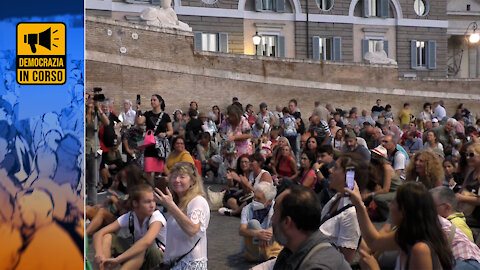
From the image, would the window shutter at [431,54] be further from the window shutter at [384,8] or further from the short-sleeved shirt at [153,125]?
the short-sleeved shirt at [153,125]

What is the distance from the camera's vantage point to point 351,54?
41.7m

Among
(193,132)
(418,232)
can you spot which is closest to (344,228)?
(418,232)

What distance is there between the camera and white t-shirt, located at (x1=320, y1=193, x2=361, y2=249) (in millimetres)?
7324

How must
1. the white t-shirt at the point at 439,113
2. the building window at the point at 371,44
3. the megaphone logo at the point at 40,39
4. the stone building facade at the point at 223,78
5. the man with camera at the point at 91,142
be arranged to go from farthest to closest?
the building window at the point at 371,44 → the white t-shirt at the point at 439,113 → the stone building facade at the point at 223,78 → the man with camera at the point at 91,142 → the megaphone logo at the point at 40,39

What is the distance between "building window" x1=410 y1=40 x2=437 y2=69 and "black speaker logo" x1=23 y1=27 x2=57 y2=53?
3943 centimetres

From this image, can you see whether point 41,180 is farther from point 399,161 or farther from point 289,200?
point 399,161

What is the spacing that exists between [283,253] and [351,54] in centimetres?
3807

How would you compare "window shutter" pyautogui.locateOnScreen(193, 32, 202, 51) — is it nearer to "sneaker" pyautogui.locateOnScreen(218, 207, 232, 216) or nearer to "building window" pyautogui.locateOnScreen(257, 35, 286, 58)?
"building window" pyautogui.locateOnScreen(257, 35, 286, 58)

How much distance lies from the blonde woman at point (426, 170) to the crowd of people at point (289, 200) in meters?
0.01

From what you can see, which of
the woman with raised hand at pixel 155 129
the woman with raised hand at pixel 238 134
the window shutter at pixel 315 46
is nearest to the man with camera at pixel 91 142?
the woman with raised hand at pixel 155 129

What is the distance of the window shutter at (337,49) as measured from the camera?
40875mm

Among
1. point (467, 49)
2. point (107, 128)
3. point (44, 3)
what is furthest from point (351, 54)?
point (44, 3)

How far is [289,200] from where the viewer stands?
165 inches

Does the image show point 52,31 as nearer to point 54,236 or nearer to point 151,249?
point 54,236
